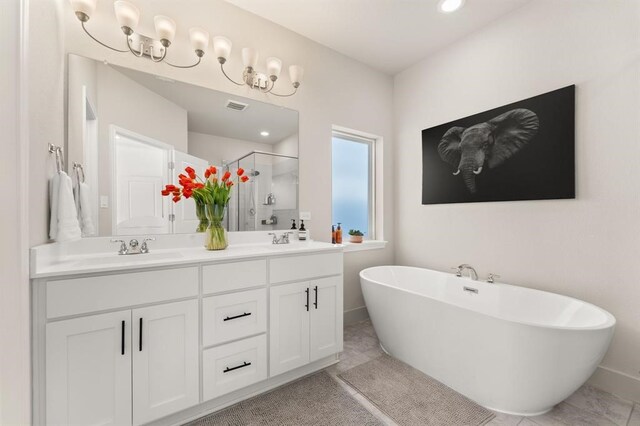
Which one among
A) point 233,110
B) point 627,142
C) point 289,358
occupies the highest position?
point 233,110

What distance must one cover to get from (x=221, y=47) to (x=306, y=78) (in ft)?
2.81

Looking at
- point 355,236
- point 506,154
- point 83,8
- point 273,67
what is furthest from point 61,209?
point 506,154

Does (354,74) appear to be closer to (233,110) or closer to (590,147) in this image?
(233,110)

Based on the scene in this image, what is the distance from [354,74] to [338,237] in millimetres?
1800

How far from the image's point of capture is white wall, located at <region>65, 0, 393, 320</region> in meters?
1.71

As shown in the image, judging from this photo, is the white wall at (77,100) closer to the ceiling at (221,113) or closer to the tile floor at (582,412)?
the ceiling at (221,113)

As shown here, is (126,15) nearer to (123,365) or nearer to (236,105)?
(236,105)

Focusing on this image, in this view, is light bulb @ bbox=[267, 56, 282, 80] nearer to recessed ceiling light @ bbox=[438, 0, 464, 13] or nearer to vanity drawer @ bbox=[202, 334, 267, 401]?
recessed ceiling light @ bbox=[438, 0, 464, 13]

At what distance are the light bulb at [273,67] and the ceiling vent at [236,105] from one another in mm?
346

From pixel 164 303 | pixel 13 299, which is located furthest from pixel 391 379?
pixel 13 299

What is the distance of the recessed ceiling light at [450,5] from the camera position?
200cm

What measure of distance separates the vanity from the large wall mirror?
8.4 inches

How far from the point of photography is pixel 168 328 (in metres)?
1.33

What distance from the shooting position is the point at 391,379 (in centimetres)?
181
